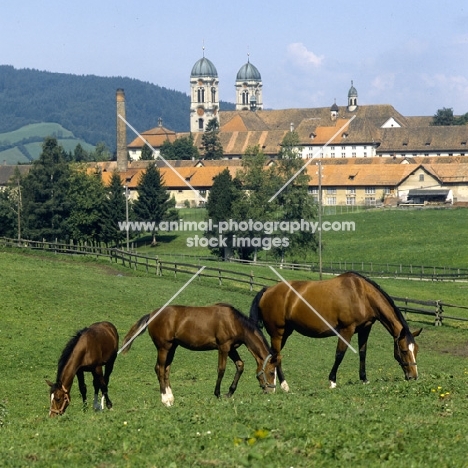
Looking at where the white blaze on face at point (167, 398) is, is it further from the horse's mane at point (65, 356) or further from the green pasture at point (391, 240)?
the green pasture at point (391, 240)

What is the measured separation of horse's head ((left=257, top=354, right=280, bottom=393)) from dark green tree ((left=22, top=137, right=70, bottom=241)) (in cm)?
6327

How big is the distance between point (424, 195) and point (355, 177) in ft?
34.8

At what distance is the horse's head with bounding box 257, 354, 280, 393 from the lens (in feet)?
59.4

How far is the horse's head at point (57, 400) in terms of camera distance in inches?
661

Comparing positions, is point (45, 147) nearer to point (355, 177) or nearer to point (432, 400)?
point (355, 177)

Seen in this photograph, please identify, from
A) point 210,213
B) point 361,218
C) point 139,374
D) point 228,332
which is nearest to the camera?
point 228,332

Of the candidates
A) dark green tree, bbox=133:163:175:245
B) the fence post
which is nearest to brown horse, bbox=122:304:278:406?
the fence post

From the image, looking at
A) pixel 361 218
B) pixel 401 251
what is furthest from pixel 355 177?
pixel 401 251

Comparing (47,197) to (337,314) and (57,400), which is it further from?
(57,400)

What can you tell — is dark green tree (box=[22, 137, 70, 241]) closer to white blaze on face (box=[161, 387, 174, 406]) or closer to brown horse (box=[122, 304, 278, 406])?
brown horse (box=[122, 304, 278, 406])

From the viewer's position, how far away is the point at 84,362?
17.9 meters

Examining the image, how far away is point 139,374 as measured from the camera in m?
23.4

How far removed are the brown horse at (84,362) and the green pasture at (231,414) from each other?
0.53 metres

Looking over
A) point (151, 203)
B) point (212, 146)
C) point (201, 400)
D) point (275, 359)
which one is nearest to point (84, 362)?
point (201, 400)
